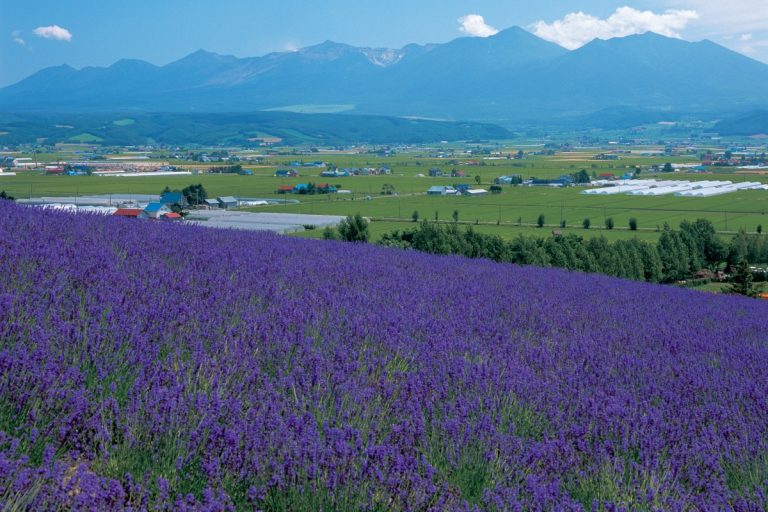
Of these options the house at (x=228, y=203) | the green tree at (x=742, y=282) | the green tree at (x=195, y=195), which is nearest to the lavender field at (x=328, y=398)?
the green tree at (x=742, y=282)

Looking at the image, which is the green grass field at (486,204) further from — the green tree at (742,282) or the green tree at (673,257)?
the green tree at (742,282)

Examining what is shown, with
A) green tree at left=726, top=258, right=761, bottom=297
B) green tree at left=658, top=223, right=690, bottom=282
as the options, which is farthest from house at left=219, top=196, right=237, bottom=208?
green tree at left=726, top=258, right=761, bottom=297

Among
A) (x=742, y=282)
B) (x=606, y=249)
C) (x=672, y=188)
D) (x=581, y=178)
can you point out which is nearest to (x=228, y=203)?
(x=606, y=249)

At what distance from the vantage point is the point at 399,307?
5.55 metres

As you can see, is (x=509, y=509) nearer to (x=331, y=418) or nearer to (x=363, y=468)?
(x=363, y=468)

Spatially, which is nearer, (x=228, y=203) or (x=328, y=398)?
(x=328, y=398)

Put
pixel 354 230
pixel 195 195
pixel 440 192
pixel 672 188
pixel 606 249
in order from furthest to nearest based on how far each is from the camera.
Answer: pixel 672 188
pixel 440 192
pixel 195 195
pixel 606 249
pixel 354 230

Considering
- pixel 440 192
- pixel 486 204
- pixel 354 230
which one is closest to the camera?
pixel 354 230

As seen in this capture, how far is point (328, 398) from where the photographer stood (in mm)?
3416

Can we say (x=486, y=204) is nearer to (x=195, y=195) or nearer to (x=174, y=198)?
(x=195, y=195)

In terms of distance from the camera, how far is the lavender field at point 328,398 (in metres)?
2.61

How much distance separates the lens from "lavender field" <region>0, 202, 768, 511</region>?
2.61 meters

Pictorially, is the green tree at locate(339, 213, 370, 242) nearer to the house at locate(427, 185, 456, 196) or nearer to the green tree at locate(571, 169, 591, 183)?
the house at locate(427, 185, 456, 196)

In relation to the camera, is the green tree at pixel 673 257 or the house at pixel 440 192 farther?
the house at pixel 440 192
